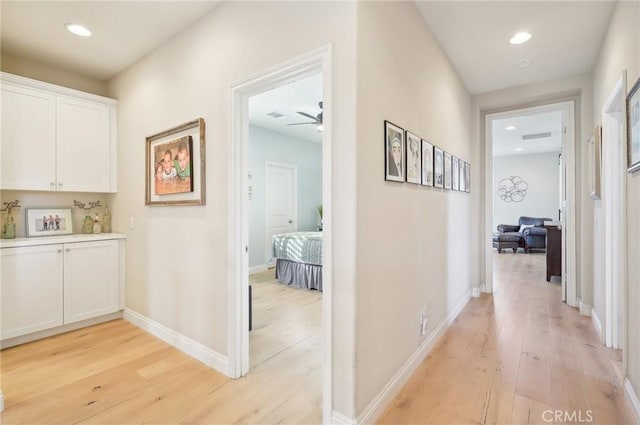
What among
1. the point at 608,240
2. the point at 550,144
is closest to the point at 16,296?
the point at 608,240

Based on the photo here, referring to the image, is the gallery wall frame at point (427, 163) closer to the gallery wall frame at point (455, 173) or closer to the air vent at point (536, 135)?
the gallery wall frame at point (455, 173)

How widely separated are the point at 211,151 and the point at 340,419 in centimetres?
193

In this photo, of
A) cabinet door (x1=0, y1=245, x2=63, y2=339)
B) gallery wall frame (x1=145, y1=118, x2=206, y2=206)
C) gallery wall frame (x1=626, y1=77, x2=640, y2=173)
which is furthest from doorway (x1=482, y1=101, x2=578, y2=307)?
cabinet door (x1=0, y1=245, x2=63, y2=339)

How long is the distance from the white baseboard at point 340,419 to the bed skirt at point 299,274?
2.67 meters

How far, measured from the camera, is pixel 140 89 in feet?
10.1

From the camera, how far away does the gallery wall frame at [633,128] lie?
1756 millimetres

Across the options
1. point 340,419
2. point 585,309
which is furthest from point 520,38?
point 340,419

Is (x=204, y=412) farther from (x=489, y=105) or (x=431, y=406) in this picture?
(x=489, y=105)

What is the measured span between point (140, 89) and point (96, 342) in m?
2.40

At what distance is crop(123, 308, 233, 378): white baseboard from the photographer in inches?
88.7

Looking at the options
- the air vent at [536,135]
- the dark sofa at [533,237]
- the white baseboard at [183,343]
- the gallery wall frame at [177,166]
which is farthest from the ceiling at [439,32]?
the dark sofa at [533,237]

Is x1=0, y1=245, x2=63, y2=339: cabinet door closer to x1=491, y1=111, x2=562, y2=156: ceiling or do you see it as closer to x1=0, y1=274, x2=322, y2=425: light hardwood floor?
x1=0, y1=274, x2=322, y2=425: light hardwood floor

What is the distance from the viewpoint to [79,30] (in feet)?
8.57

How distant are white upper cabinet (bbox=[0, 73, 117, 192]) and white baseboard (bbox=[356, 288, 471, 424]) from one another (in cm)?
A: 333
